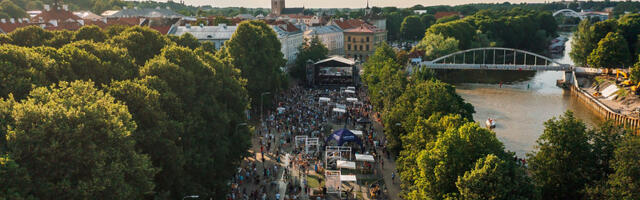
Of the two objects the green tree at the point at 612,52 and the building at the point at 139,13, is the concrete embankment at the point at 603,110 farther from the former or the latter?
the building at the point at 139,13

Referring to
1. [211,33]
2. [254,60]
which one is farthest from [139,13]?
[254,60]

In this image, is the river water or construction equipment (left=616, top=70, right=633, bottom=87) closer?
the river water

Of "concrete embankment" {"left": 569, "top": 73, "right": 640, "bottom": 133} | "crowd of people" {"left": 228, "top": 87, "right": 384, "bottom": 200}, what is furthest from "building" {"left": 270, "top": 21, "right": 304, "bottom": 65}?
"concrete embankment" {"left": 569, "top": 73, "right": 640, "bottom": 133}

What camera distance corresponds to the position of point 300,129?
47.3 metres

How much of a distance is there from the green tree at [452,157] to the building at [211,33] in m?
55.6

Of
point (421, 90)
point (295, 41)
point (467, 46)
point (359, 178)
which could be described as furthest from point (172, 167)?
point (467, 46)

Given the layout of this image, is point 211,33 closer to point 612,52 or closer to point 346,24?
point 612,52

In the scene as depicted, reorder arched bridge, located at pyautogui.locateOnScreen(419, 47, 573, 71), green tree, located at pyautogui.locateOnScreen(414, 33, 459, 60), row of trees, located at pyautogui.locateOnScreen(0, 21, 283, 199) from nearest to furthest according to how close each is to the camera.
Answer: row of trees, located at pyautogui.locateOnScreen(0, 21, 283, 199) → arched bridge, located at pyautogui.locateOnScreen(419, 47, 573, 71) → green tree, located at pyautogui.locateOnScreen(414, 33, 459, 60)

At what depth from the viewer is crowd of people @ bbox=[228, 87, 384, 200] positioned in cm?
3369

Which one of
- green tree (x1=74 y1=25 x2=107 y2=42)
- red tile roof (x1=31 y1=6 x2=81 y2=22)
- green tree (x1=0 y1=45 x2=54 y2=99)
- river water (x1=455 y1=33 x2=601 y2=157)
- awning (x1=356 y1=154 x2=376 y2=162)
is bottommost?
river water (x1=455 y1=33 x2=601 y2=157)

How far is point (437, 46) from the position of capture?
3799 inches

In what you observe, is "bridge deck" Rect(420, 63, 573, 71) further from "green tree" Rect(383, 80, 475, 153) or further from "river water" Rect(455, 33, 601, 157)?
"green tree" Rect(383, 80, 475, 153)

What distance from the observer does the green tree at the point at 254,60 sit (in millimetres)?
53781

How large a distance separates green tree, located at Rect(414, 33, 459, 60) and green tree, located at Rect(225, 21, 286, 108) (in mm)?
44046
